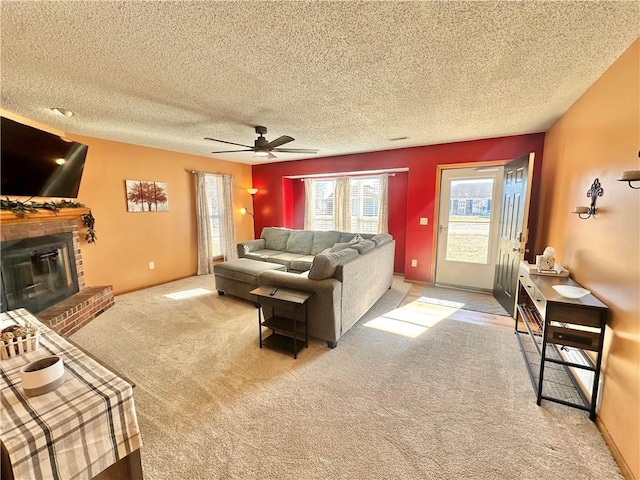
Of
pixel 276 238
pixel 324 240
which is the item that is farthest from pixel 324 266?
pixel 276 238

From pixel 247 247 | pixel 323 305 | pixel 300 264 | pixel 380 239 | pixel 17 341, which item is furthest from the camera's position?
pixel 247 247

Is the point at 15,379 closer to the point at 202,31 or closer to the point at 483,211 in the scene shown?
the point at 202,31

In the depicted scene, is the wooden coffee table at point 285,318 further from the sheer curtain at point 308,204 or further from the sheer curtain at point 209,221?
the sheer curtain at point 308,204

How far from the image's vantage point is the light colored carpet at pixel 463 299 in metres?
3.41

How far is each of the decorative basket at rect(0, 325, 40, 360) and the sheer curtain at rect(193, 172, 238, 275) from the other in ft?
13.2

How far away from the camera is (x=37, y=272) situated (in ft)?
9.62

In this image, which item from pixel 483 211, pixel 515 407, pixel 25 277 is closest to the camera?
pixel 515 407

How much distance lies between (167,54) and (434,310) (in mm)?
3648

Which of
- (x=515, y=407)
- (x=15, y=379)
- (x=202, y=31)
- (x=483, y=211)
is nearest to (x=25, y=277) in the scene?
(x=15, y=379)

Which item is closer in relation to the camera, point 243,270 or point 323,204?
point 243,270

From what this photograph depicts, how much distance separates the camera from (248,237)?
6.41 m

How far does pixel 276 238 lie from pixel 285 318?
2.54 metres

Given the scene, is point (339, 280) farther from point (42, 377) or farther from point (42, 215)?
point (42, 215)

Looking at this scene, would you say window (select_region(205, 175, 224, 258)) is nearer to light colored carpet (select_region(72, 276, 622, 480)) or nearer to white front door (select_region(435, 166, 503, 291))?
light colored carpet (select_region(72, 276, 622, 480))
